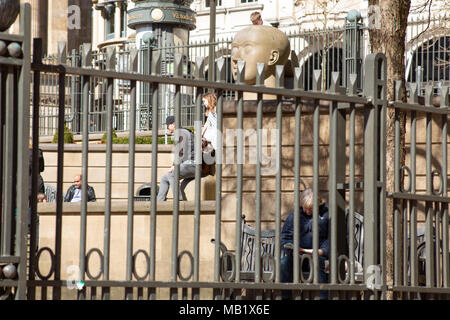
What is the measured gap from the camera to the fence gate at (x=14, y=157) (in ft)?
17.4

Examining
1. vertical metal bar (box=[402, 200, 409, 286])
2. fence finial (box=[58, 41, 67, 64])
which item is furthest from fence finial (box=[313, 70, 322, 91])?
fence finial (box=[58, 41, 67, 64])

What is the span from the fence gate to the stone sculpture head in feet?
17.4

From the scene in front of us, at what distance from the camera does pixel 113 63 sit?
5.79 metres

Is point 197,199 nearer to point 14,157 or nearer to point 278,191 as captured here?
point 278,191

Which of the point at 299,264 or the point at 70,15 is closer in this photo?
the point at 299,264

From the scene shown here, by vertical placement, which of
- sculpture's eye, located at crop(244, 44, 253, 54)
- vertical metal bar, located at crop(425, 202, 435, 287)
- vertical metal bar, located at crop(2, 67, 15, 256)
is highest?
sculpture's eye, located at crop(244, 44, 253, 54)

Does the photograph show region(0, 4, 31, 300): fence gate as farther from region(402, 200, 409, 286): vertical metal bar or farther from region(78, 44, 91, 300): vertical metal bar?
region(402, 200, 409, 286): vertical metal bar

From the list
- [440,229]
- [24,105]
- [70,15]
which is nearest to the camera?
[24,105]

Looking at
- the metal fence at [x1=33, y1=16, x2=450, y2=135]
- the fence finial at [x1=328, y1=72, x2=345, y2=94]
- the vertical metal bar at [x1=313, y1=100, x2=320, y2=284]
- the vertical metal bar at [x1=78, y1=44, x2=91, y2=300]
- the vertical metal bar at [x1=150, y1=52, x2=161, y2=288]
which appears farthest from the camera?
the metal fence at [x1=33, y1=16, x2=450, y2=135]

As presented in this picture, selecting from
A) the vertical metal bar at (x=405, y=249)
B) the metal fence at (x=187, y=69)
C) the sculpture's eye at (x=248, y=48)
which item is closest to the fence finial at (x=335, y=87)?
the vertical metal bar at (x=405, y=249)

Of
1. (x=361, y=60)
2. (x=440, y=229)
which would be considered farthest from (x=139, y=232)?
(x=361, y=60)

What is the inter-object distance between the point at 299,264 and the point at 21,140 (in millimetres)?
1969

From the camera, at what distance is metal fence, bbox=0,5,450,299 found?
538 centimetres
